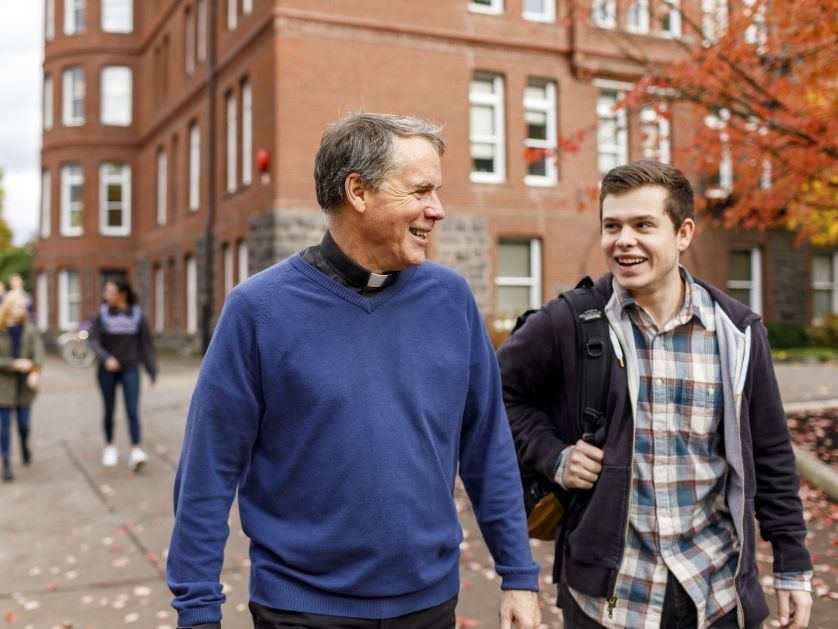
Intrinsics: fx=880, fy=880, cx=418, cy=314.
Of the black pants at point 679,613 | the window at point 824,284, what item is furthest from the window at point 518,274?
the black pants at point 679,613

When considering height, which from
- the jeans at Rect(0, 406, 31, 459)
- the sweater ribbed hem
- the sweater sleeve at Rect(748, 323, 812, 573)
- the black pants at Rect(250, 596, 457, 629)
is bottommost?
the jeans at Rect(0, 406, 31, 459)

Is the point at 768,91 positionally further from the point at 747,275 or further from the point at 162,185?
the point at 162,185

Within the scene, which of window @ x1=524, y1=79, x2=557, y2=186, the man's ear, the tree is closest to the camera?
the man's ear

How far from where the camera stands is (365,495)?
2.18 meters

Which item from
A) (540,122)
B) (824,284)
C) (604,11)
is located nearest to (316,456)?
(604,11)

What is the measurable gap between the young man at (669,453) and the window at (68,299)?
33815mm

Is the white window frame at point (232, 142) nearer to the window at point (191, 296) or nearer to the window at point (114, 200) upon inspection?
the window at point (191, 296)

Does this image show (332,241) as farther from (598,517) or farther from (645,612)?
(645,612)

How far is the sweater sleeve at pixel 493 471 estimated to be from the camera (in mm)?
2439

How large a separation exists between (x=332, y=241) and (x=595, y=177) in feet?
65.3

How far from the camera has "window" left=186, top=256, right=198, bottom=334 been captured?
25970mm

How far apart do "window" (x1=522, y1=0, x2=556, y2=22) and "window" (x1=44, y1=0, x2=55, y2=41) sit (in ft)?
69.8

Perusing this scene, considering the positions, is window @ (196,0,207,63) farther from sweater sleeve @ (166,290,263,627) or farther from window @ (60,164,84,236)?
sweater sleeve @ (166,290,263,627)

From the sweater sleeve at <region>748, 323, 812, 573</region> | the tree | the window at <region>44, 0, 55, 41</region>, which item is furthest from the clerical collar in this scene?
the window at <region>44, 0, 55, 41</region>
